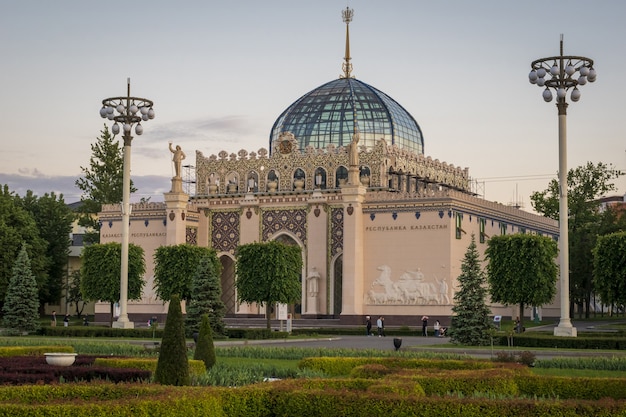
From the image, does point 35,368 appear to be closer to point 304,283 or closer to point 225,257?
point 304,283

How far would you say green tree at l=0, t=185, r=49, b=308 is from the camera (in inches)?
2562

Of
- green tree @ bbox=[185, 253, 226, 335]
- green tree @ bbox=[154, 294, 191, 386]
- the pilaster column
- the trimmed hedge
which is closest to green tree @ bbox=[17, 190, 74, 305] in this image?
the pilaster column

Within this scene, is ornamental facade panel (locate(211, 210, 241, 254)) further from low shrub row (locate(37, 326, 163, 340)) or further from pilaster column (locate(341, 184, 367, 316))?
low shrub row (locate(37, 326, 163, 340))

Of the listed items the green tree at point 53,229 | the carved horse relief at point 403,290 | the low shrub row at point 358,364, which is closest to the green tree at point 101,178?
the green tree at point 53,229

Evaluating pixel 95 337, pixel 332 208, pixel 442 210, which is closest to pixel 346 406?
A: pixel 95 337

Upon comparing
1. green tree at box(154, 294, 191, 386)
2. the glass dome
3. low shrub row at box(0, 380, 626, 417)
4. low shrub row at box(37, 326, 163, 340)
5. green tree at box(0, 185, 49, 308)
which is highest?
the glass dome

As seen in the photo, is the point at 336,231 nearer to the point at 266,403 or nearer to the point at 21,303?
the point at 21,303

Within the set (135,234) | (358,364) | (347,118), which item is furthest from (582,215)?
(358,364)

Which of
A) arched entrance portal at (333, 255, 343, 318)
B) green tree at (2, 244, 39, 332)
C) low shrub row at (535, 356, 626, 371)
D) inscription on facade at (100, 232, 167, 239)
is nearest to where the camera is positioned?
low shrub row at (535, 356, 626, 371)

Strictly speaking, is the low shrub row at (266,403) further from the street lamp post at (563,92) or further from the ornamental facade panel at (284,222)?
the ornamental facade panel at (284,222)

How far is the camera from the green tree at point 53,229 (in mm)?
77438

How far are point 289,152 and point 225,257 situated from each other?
28.7 feet

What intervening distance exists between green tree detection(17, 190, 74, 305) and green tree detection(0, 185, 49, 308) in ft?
13.9

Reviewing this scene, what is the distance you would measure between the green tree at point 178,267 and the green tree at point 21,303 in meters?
7.59
